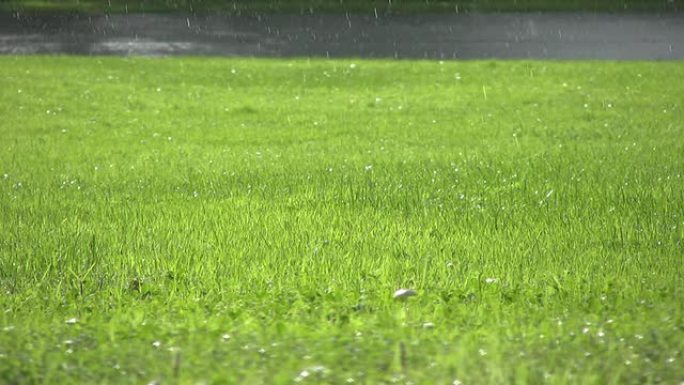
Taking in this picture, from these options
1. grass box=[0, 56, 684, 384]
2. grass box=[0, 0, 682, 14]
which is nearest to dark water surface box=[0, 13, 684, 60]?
grass box=[0, 0, 682, 14]

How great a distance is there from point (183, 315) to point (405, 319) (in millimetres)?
932

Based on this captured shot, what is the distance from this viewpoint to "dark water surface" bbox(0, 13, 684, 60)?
53.0 feet

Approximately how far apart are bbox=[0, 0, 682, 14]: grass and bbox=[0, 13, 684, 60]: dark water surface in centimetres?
50

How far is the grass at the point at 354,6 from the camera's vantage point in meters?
19.9

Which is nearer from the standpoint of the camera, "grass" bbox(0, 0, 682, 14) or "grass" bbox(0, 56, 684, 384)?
"grass" bbox(0, 56, 684, 384)

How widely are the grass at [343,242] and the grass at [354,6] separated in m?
8.18

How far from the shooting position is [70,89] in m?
13.1

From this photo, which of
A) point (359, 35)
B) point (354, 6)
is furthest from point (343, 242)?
point (354, 6)

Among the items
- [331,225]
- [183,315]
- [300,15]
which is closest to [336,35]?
[300,15]

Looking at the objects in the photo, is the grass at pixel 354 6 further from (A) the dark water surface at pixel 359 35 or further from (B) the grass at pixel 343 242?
(B) the grass at pixel 343 242

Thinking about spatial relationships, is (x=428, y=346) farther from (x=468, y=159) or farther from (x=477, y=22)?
(x=477, y=22)

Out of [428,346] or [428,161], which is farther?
[428,161]

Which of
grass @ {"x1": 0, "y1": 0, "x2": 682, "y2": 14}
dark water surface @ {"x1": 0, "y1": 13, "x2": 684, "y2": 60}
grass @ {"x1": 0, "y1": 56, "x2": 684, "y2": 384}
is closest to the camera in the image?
grass @ {"x1": 0, "y1": 56, "x2": 684, "y2": 384}

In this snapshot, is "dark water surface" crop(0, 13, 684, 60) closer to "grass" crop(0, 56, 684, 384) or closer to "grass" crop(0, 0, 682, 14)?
"grass" crop(0, 0, 682, 14)
